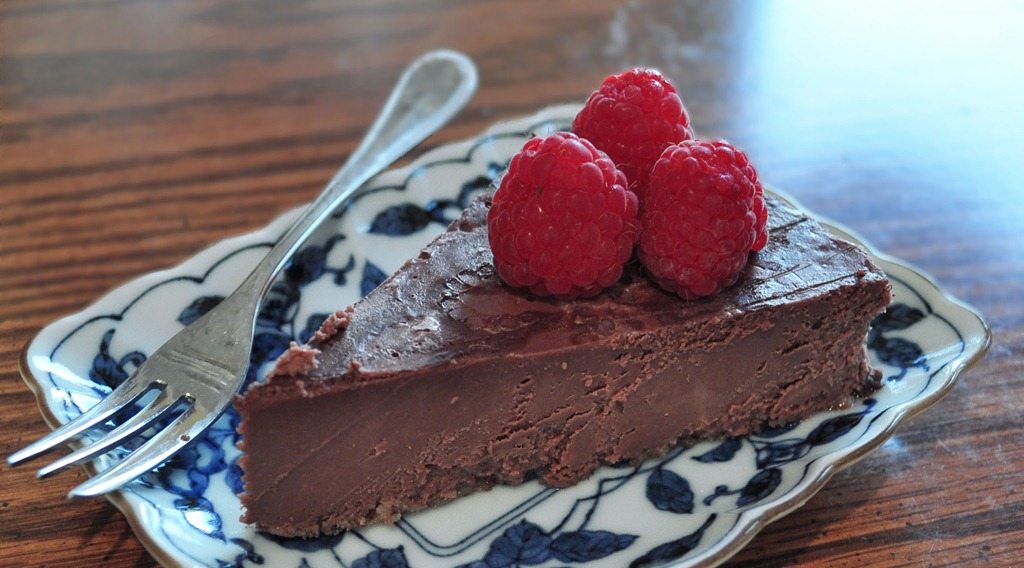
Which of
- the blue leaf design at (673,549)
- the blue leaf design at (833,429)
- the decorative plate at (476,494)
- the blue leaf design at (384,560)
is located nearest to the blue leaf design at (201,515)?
the decorative plate at (476,494)

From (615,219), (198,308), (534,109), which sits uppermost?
(615,219)

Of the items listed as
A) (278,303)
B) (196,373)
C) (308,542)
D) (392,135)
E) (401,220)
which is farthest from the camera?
(392,135)

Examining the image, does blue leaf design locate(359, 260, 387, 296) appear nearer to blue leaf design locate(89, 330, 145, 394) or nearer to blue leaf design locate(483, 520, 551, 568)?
blue leaf design locate(89, 330, 145, 394)

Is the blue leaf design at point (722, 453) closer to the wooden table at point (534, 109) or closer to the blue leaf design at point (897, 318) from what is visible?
the wooden table at point (534, 109)

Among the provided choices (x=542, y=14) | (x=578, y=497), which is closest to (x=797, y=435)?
(x=578, y=497)

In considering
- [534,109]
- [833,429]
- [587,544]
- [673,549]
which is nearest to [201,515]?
[587,544]

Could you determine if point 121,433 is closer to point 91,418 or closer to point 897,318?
point 91,418

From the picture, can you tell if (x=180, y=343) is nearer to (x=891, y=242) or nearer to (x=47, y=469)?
(x=47, y=469)
